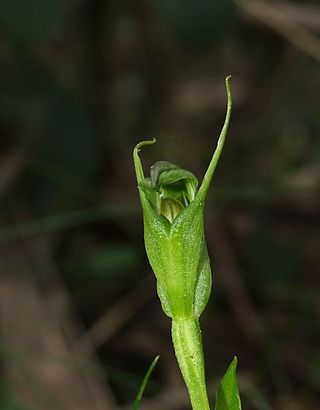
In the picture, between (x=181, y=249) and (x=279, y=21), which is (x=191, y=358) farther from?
(x=279, y=21)

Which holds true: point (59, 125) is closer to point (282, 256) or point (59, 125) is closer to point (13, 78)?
point (13, 78)

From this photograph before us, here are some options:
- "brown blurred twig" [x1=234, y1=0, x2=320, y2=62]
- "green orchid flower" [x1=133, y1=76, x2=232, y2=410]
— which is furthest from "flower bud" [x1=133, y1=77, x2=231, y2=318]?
"brown blurred twig" [x1=234, y1=0, x2=320, y2=62]

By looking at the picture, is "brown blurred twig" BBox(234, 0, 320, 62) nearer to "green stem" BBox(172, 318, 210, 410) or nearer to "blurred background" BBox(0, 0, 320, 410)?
"blurred background" BBox(0, 0, 320, 410)

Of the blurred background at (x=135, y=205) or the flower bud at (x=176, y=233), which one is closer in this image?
the flower bud at (x=176, y=233)

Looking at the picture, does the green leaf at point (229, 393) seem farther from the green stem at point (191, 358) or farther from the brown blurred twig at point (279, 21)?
the brown blurred twig at point (279, 21)

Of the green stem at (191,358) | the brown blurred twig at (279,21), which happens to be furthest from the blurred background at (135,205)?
the green stem at (191,358)

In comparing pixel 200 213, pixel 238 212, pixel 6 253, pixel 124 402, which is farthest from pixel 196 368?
pixel 238 212
